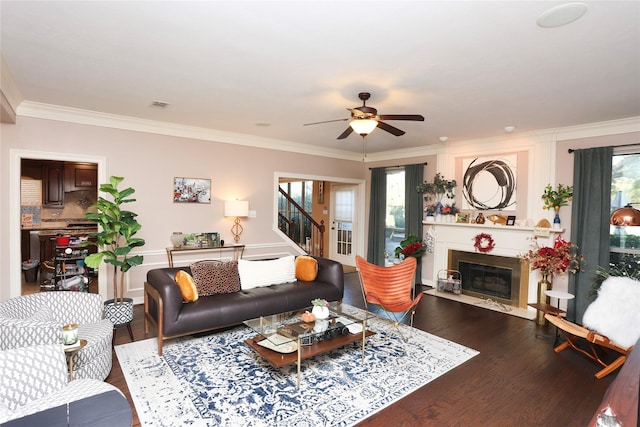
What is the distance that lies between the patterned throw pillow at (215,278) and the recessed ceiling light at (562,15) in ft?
12.3

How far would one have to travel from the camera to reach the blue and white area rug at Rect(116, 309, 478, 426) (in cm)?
234

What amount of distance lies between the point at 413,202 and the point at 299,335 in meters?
4.37

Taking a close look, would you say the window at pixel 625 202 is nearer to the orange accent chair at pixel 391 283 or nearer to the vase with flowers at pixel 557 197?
the vase with flowers at pixel 557 197

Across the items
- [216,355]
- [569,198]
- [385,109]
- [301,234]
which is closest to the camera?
[216,355]

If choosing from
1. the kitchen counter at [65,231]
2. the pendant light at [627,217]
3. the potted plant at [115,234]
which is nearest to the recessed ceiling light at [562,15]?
the pendant light at [627,217]

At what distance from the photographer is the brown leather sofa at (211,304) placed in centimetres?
323

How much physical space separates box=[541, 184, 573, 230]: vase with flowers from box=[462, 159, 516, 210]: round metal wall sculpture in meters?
0.52

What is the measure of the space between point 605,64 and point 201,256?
549 centimetres

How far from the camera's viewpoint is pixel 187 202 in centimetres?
525

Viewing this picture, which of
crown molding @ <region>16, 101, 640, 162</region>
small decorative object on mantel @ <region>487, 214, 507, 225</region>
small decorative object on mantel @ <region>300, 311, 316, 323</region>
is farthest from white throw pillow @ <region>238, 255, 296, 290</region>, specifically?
small decorative object on mantel @ <region>487, 214, 507, 225</region>

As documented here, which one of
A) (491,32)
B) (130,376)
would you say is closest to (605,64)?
(491,32)

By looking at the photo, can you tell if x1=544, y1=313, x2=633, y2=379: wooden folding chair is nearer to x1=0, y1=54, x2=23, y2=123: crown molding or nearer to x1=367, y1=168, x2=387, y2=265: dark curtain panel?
x1=367, y1=168, x2=387, y2=265: dark curtain panel

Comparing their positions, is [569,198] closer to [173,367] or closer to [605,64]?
[605,64]

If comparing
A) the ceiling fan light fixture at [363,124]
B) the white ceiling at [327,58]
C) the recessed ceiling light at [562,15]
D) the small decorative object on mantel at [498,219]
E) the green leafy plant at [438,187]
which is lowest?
the small decorative object on mantel at [498,219]
